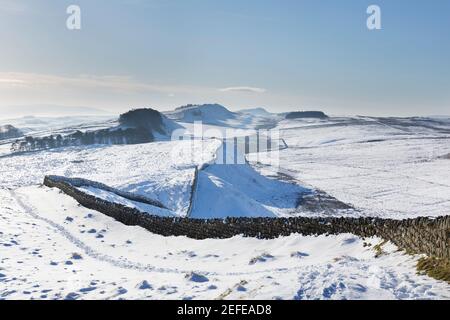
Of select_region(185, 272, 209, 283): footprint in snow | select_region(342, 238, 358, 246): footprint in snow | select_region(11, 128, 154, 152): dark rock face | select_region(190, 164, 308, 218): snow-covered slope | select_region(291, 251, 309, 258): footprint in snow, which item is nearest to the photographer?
select_region(185, 272, 209, 283): footprint in snow

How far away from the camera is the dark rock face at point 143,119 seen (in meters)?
174

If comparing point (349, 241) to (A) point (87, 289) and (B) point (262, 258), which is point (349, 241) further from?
(A) point (87, 289)

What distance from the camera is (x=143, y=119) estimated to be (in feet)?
580

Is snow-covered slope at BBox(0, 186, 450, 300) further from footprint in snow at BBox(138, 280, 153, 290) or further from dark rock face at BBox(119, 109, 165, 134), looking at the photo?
dark rock face at BBox(119, 109, 165, 134)

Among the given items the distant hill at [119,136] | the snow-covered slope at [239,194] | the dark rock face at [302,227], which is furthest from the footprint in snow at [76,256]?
the distant hill at [119,136]

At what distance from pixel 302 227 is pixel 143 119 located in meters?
164

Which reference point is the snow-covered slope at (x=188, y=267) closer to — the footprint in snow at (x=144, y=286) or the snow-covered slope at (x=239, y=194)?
the footprint in snow at (x=144, y=286)

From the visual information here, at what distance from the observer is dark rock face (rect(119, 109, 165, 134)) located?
173625 mm

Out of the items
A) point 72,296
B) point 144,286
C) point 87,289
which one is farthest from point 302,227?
point 72,296

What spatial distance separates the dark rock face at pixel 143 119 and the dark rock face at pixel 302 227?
146846 mm

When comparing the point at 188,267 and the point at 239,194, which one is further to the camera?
the point at 239,194

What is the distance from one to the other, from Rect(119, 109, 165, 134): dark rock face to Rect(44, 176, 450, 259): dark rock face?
14685 centimetres

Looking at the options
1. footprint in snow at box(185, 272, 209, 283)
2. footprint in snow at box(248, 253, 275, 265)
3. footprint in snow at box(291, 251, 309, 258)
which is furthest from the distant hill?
footprint in snow at box(185, 272, 209, 283)

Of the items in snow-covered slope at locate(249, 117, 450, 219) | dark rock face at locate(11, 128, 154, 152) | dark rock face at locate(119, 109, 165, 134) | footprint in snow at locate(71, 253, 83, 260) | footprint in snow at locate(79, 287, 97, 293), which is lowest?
snow-covered slope at locate(249, 117, 450, 219)
